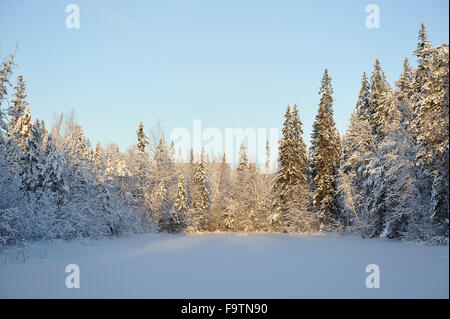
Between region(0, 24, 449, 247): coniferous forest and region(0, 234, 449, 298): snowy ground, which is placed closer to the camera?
region(0, 234, 449, 298): snowy ground

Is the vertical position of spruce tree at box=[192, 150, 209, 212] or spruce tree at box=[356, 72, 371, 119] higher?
spruce tree at box=[356, 72, 371, 119]

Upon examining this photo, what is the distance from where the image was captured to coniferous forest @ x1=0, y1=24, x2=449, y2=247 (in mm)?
13797

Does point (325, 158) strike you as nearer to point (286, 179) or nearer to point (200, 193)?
point (286, 179)

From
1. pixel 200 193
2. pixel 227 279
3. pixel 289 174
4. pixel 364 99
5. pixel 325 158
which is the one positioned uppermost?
pixel 364 99

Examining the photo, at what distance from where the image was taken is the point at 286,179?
34.2 metres

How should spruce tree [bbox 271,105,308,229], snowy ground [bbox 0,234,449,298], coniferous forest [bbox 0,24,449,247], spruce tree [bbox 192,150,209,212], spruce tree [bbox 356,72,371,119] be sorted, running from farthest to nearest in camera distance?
spruce tree [bbox 192,150,209,212] < spruce tree [bbox 271,105,308,229] < spruce tree [bbox 356,72,371,119] < coniferous forest [bbox 0,24,449,247] < snowy ground [bbox 0,234,449,298]

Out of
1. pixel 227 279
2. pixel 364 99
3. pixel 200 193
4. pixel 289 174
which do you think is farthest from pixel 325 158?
pixel 227 279

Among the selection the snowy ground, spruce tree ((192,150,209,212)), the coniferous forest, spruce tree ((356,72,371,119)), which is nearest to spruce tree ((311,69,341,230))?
the coniferous forest

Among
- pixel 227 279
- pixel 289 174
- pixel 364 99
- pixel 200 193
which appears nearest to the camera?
pixel 227 279

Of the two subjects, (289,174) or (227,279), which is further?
(289,174)

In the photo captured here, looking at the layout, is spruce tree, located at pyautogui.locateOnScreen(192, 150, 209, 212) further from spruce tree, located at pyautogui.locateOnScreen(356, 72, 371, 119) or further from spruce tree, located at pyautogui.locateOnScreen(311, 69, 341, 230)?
spruce tree, located at pyautogui.locateOnScreen(356, 72, 371, 119)

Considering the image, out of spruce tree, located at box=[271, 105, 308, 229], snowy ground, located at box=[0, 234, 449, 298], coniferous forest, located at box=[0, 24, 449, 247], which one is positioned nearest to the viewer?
snowy ground, located at box=[0, 234, 449, 298]

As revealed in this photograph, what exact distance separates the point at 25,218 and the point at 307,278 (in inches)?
599

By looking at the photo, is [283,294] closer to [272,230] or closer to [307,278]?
[307,278]
